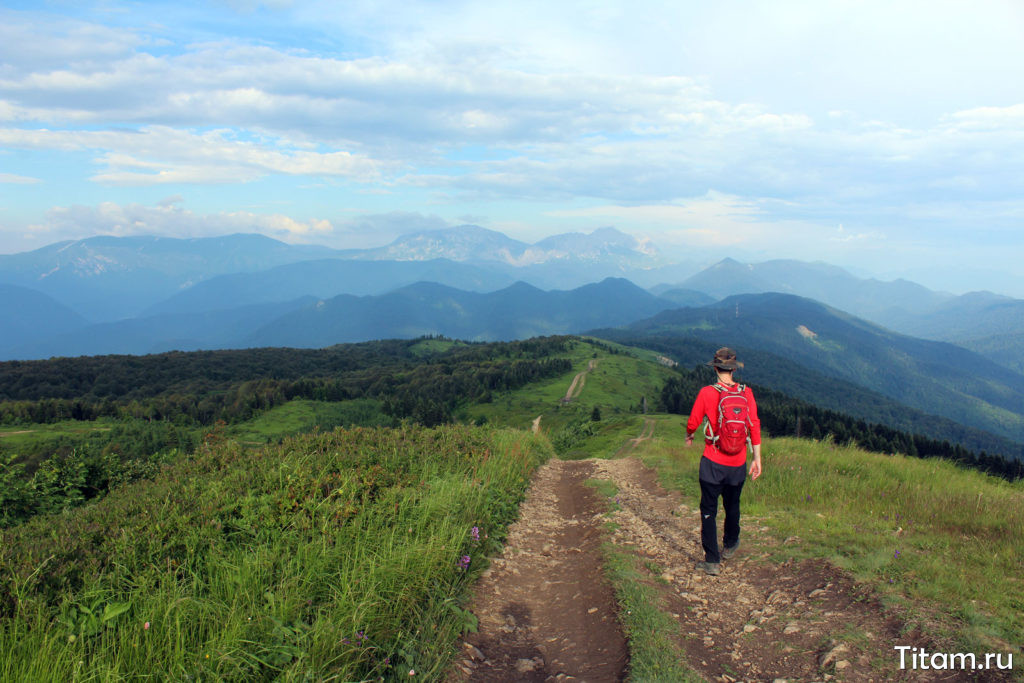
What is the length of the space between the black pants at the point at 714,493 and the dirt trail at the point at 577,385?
94.8 m

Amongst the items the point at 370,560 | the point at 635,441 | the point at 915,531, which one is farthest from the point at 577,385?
the point at 370,560

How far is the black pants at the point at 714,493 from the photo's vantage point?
7.16 m


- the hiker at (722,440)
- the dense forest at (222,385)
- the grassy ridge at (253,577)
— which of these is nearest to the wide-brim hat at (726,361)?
the hiker at (722,440)

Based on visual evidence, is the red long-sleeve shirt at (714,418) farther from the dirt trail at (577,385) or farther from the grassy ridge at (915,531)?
the dirt trail at (577,385)

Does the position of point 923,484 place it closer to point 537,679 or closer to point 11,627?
point 537,679

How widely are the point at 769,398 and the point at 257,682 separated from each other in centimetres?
12380

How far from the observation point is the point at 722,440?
279 inches

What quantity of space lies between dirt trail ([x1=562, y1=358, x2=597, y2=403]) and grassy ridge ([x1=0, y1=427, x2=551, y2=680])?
311 ft

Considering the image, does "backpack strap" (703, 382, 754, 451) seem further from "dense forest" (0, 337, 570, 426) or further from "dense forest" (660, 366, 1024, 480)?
"dense forest" (0, 337, 570, 426)

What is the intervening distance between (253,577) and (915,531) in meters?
9.34

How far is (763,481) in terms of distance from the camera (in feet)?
37.1

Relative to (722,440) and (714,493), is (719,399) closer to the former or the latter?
(722,440)

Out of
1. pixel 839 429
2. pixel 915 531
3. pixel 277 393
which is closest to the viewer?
pixel 915 531

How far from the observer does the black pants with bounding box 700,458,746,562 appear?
23.5 feet
